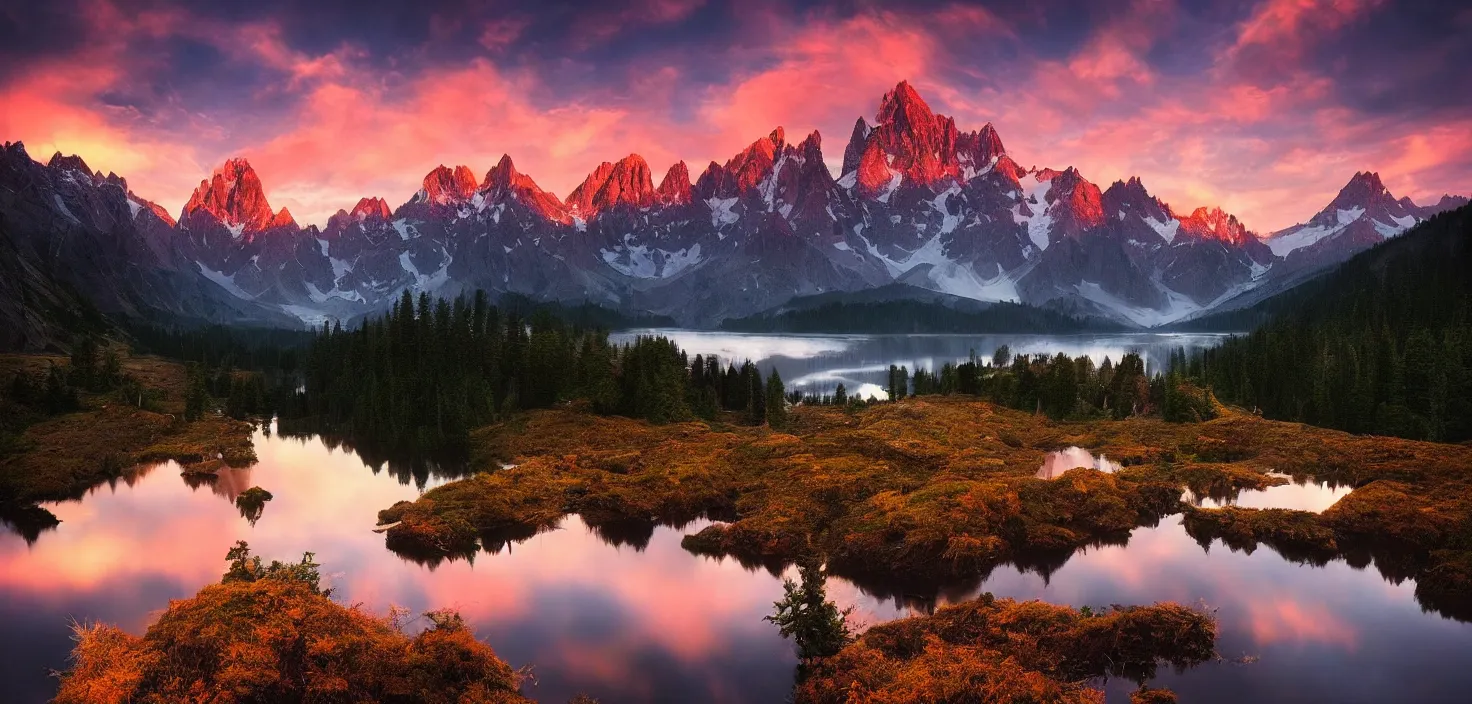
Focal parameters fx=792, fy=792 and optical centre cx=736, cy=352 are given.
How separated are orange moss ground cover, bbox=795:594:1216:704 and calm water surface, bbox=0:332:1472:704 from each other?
1.02m

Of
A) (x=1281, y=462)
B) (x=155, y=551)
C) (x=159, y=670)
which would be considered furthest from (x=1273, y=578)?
(x=155, y=551)

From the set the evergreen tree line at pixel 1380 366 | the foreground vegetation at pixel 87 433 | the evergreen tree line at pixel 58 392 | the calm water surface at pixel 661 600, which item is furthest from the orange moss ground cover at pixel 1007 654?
the evergreen tree line at pixel 58 392

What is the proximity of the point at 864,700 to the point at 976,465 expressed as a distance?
109ft

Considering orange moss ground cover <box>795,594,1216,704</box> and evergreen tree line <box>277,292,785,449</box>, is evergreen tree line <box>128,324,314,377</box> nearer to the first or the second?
evergreen tree line <box>277,292,785,449</box>

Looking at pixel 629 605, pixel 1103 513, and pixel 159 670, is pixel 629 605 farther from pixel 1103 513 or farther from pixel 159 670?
pixel 1103 513

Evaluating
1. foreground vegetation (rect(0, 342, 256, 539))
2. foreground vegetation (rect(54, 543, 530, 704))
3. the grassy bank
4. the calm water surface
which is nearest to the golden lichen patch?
foreground vegetation (rect(54, 543, 530, 704))

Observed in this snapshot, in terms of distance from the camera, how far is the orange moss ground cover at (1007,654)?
66.6ft

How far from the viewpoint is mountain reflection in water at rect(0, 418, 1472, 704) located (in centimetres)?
2516

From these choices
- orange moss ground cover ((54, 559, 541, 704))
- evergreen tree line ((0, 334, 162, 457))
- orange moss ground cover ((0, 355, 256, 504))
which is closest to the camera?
orange moss ground cover ((54, 559, 541, 704))

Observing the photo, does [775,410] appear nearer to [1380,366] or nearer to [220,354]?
[1380,366]

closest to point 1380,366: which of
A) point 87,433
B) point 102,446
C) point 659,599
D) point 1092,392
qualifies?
point 1092,392

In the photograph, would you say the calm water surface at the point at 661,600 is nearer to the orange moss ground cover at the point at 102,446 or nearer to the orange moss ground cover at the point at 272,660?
the orange moss ground cover at the point at 272,660

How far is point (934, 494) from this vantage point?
41156mm

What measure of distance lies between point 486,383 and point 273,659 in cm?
6857
